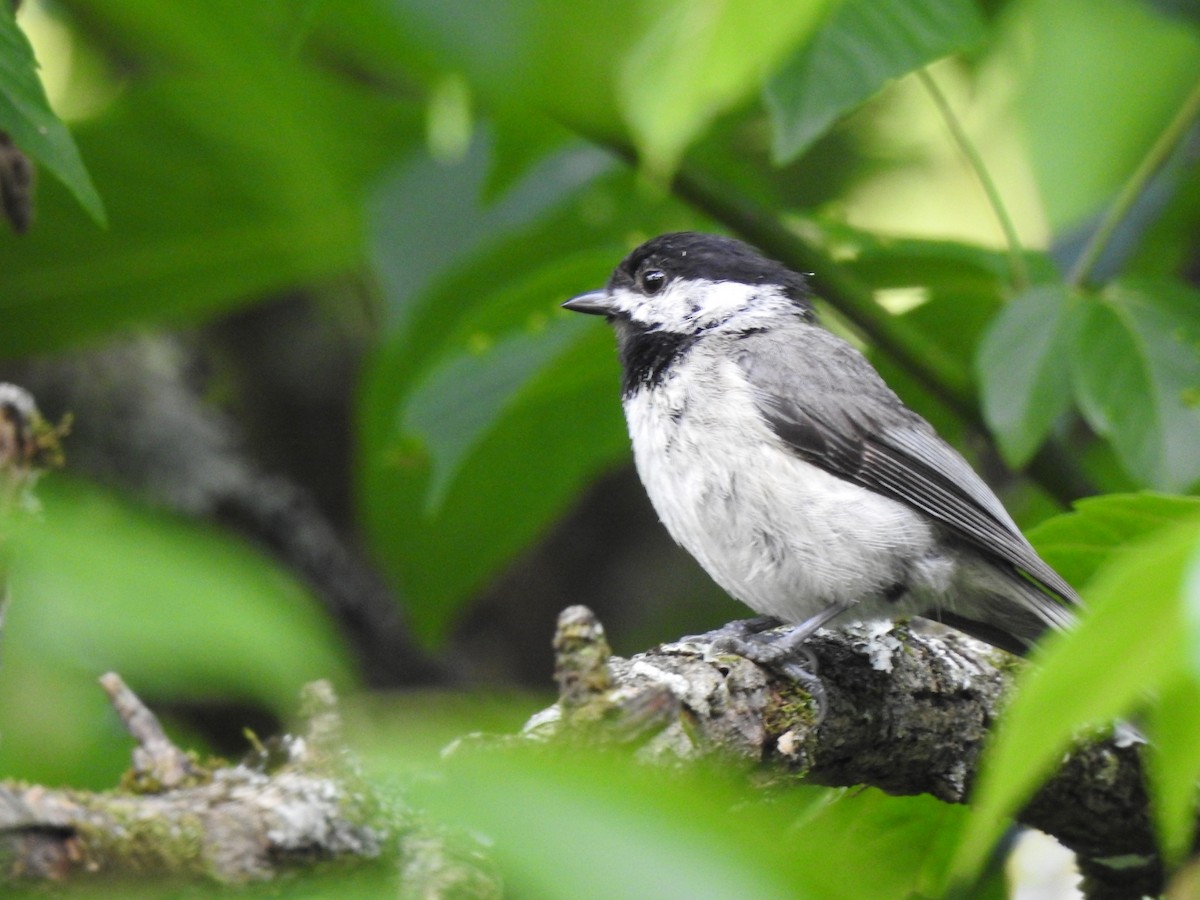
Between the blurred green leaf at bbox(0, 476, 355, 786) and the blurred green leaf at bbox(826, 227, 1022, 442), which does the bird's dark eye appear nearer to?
the blurred green leaf at bbox(826, 227, 1022, 442)

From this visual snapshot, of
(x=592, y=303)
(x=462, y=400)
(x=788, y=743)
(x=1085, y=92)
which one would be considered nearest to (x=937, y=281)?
(x=592, y=303)

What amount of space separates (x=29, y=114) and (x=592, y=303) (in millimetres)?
1694

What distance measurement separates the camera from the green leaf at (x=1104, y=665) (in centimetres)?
90

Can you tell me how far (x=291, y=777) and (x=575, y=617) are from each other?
0.40 meters

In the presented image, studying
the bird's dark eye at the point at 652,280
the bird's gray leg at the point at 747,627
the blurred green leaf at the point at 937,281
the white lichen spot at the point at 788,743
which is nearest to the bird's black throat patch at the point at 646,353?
the bird's dark eye at the point at 652,280

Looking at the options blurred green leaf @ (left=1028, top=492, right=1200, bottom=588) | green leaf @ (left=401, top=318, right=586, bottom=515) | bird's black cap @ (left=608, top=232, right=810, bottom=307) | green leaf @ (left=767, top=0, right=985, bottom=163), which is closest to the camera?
blurred green leaf @ (left=1028, top=492, right=1200, bottom=588)

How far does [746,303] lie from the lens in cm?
325

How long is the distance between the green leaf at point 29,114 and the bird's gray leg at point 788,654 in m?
1.35

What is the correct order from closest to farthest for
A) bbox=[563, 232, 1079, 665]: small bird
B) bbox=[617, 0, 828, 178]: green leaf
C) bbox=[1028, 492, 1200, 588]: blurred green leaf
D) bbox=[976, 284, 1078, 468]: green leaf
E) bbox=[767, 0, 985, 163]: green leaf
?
bbox=[617, 0, 828, 178]: green leaf < bbox=[1028, 492, 1200, 588]: blurred green leaf < bbox=[767, 0, 985, 163]: green leaf < bbox=[976, 284, 1078, 468]: green leaf < bbox=[563, 232, 1079, 665]: small bird

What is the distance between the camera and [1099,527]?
2230 mm

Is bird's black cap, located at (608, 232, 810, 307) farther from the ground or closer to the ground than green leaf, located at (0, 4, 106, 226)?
farther from the ground

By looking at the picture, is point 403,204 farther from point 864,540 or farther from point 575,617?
point 575,617

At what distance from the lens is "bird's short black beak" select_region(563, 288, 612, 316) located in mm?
3184

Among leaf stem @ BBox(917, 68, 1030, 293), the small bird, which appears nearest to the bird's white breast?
the small bird
